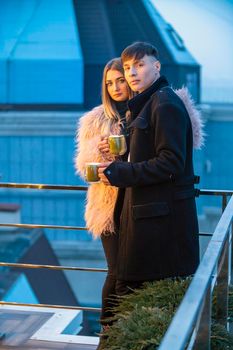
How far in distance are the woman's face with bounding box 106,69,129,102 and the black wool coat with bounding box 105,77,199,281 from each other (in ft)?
0.36

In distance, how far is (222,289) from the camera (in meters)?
1.32

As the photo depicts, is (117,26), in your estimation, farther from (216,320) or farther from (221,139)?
(216,320)

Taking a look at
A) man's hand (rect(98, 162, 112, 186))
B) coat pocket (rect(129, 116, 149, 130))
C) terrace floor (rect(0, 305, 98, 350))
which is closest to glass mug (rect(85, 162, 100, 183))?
man's hand (rect(98, 162, 112, 186))

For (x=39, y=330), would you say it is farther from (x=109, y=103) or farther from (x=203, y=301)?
(x=203, y=301)

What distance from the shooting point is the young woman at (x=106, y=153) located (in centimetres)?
148

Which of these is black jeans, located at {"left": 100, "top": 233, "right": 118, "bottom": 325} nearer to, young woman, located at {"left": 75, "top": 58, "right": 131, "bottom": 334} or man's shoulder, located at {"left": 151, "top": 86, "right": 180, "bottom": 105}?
young woman, located at {"left": 75, "top": 58, "right": 131, "bottom": 334}

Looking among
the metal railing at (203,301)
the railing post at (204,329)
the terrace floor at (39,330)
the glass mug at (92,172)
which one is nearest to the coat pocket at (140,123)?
the glass mug at (92,172)

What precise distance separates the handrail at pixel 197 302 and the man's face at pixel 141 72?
0.31m

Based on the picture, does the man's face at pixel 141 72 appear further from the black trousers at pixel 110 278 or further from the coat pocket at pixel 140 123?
the black trousers at pixel 110 278

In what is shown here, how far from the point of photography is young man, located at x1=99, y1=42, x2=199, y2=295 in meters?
1.32

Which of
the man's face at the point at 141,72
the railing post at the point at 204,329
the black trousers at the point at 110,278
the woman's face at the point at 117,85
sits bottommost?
the black trousers at the point at 110,278

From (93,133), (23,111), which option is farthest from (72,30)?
(93,133)

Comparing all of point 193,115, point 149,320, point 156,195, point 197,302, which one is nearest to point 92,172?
point 156,195

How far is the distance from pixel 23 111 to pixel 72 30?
1268 millimetres
